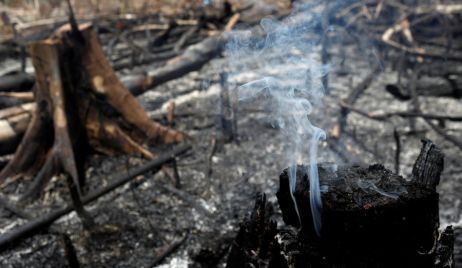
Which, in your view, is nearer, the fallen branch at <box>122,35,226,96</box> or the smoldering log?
the smoldering log

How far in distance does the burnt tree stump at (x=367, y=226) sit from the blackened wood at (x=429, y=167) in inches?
13.7

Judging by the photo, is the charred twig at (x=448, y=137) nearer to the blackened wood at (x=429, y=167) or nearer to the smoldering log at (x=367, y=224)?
the blackened wood at (x=429, y=167)

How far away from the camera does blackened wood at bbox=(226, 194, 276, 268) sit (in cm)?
269

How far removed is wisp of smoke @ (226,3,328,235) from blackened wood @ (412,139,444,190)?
0.72 meters

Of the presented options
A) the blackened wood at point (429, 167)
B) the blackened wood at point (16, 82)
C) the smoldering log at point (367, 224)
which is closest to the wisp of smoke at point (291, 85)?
the smoldering log at point (367, 224)

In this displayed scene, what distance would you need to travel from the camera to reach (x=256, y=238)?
276 centimetres

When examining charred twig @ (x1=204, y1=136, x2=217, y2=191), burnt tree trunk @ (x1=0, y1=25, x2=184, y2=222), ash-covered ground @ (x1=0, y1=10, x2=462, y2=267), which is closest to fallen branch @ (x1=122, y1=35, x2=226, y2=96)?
ash-covered ground @ (x1=0, y1=10, x2=462, y2=267)

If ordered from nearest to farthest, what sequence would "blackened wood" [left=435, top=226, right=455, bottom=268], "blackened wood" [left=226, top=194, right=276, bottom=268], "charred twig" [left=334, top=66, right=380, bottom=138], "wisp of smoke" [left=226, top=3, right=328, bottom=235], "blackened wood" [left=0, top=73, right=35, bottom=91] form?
"blackened wood" [left=435, top=226, right=455, bottom=268] < "blackened wood" [left=226, top=194, right=276, bottom=268] < "wisp of smoke" [left=226, top=3, right=328, bottom=235] < "charred twig" [left=334, top=66, right=380, bottom=138] < "blackened wood" [left=0, top=73, right=35, bottom=91]

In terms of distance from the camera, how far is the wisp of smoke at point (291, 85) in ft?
9.29

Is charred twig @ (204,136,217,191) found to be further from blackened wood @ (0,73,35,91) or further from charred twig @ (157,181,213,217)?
blackened wood @ (0,73,35,91)

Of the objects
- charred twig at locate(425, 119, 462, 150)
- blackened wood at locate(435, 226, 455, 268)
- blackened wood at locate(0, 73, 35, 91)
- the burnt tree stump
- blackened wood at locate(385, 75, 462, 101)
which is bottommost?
charred twig at locate(425, 119, 462, 150)

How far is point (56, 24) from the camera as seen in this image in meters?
12.5

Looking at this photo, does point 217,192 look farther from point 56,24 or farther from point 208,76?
point 56,24

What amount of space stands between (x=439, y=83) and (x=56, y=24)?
11.1 m
